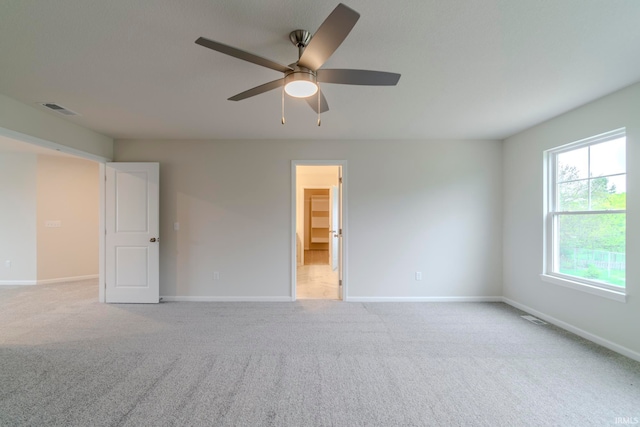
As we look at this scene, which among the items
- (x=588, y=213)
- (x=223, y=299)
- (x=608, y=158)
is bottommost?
(x=223, y=299)

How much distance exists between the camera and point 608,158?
2.79 m

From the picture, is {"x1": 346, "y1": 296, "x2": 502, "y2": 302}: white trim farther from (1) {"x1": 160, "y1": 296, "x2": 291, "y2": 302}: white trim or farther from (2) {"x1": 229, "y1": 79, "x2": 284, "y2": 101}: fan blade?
(2) {"x1": 229, "y1": 79, "x2": 284, "y2": 101}: fan blade

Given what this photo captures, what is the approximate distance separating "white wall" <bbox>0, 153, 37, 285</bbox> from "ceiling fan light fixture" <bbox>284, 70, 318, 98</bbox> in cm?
614

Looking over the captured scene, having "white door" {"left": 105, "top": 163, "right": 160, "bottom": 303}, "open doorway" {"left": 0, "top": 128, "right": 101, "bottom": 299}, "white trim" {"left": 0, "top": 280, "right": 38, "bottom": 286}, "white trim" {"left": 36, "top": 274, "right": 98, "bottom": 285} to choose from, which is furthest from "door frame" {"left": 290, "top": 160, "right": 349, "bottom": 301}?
"white trim" {"left": 0, "top": 280, "right": 38, "bottom": 286}

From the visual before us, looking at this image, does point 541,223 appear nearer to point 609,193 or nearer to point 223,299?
point 609,193

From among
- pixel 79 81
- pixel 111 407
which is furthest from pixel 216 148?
pixel 111 407

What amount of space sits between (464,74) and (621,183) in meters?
1.97

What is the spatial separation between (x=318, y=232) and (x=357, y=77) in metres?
8.71

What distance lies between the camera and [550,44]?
186cm

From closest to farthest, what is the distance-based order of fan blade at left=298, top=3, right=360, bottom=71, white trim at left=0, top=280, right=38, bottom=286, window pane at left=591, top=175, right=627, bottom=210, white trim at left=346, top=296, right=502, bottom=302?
fan blade at left=298, top=3, right=360, bottom=71, window pane at left=591, top=175, right=627, bottom=210, white trim at left=346, top=296, right=502, bottom=302, white trim at left=0, top=280, right=38, bottom=286

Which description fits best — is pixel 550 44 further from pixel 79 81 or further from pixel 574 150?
pixel 79 81

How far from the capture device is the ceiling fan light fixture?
166 centimetres

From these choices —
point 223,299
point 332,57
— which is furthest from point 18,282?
point 332,57

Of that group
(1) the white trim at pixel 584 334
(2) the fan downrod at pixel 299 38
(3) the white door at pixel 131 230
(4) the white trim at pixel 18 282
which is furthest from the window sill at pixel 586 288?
(4) the white trim at pixel 18 282
